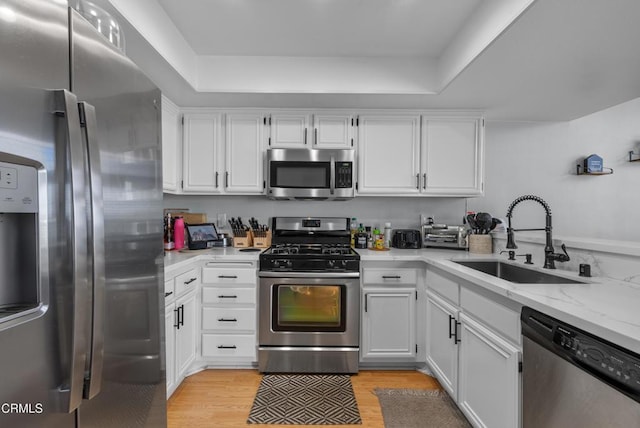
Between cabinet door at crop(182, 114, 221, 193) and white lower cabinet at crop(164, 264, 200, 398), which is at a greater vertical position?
cabinet door at crop(182, 114, 221, 193)

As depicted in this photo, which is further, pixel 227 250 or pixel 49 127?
pixel 227 250

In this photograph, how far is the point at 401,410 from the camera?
77.7 inches

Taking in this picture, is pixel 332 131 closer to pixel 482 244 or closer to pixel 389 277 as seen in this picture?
pixel 389 277

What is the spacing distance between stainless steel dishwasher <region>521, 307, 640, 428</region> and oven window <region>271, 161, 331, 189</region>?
73.2 inches

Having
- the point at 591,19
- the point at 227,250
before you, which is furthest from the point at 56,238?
the point at 591,19

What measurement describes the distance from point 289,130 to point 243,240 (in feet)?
3.58

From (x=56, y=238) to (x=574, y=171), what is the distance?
4.20 m

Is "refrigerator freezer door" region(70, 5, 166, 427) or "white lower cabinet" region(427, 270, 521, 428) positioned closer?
"refrigerator freezer door" region(70, 5, 166, 427)

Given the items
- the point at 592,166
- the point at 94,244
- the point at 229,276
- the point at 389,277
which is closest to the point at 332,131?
the point at 389,277

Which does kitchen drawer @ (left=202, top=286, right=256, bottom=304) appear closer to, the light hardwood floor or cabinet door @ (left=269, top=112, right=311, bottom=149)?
the light hardwood floor

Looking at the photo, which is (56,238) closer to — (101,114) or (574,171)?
(101,114)

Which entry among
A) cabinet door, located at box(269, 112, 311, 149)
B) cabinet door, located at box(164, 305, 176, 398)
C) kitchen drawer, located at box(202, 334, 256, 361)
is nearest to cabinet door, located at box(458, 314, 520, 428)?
kitchen drawer, located at box(202, 334, 256, 361)

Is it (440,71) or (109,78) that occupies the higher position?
(440,71)

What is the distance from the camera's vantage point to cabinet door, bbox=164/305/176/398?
1.93m
